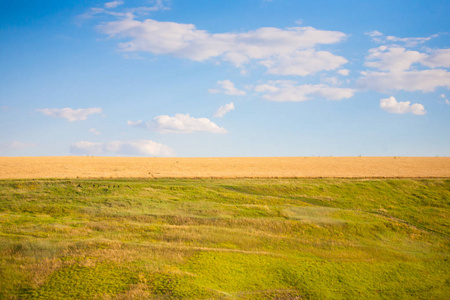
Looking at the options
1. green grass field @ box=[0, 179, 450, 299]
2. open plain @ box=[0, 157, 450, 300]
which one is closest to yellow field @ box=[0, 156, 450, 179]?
open plain @ box=[0, 157, 450, 300]

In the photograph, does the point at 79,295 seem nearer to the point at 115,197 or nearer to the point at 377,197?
the point at 115,197

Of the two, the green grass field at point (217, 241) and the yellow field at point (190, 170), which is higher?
the yellow field at point (190, 170)

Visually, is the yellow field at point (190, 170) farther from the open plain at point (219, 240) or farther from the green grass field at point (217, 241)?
the green grass field at point (217, 241)

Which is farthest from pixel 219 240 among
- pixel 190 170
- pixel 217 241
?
pixel 190 170

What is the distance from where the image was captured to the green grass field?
17.7m

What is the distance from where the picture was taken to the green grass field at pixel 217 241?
58.1ft

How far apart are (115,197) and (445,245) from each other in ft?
97.2

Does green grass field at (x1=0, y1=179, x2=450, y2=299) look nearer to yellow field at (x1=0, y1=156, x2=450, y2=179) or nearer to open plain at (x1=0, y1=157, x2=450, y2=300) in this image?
open plain at (x1=0, y1=157, x2=450, y2=300)

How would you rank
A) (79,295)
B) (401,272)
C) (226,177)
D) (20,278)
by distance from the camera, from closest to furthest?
1. (79,295)
2. (20,278)
3. (401,272)
4. (226,177)

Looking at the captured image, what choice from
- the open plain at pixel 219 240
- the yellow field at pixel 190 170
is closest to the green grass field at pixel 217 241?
the open plain at pixel 219 240

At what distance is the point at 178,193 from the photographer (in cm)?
3719

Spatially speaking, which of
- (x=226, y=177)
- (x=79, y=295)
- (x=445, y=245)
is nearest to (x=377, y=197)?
(x=445, y=245)

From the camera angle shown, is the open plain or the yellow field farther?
the yellow field

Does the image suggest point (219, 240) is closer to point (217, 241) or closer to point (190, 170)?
point (217, 241)
